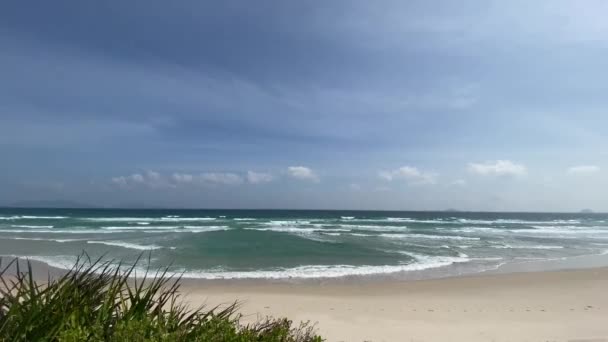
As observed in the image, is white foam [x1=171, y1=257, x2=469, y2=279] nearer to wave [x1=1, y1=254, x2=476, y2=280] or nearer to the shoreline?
wave [x1=1, y1=254, x2=476, y2=280]

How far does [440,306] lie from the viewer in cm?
874

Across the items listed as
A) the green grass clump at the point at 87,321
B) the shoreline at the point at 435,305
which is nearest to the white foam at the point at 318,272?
the shoreline at the point at 435,305

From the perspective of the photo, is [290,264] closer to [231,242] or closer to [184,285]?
A: [184,285]

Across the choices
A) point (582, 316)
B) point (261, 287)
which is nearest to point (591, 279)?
point (582, 316)

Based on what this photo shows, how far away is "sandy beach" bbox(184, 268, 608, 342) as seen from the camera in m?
6.74

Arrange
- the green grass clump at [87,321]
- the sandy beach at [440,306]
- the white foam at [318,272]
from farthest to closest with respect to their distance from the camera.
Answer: the white foam at [318,272], the sandy beach at [440,306], the green grass clump at [87,321]

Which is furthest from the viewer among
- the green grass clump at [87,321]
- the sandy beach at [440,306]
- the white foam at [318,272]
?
the white foam at [318,272]

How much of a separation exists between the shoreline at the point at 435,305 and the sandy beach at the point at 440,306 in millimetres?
17

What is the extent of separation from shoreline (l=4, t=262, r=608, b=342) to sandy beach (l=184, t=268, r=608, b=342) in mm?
17

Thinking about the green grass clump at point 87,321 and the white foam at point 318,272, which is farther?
the white foam at point 318,272

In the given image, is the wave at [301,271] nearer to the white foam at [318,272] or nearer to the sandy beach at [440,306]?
the white foam at [318,272]

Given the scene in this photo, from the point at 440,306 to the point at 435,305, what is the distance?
126 mm

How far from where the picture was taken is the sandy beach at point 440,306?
22.1 ft

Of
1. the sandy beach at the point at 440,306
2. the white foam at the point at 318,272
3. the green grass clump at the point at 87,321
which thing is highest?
the green grass clump at the point at 87,321
